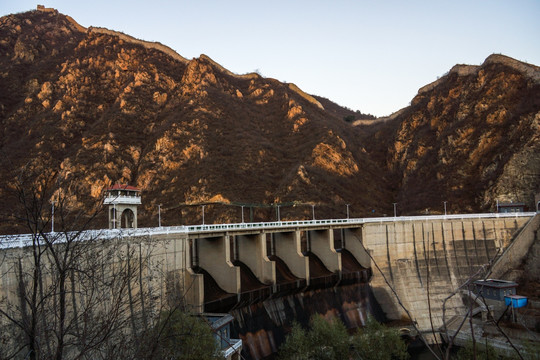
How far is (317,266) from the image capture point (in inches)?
2286

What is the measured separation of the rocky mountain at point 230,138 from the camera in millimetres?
90875

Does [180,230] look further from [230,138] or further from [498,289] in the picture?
[230,138]

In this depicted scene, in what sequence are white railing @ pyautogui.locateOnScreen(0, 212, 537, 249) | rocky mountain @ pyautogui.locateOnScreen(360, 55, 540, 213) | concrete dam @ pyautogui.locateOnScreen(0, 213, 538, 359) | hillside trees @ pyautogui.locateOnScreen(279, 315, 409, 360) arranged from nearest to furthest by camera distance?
white railing @ pyautogui.locateOnScreen(0, 212, 537, 249)
hillside trees @ pyautogui.locateOnScreen(279, 315, 409, 360)
concrete dam @ pyautogui.locateOnScreen(0, 213, 538, 359)
rocky mountain @ pyautogui.locateOnScreen(360, 55, 540, 213)

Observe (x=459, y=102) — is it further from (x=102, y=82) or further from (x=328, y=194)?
(x=102, y=82)

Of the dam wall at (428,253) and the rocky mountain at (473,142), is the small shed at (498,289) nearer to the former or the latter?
the dam wall at (428,253)

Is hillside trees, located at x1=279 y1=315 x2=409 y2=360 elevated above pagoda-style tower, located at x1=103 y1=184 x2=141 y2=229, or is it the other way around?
pagoda-style tower, located at x1=103 y1=184 x2=141 y2=229

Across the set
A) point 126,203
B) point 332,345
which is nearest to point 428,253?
point 332,345

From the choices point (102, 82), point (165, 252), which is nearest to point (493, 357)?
point (165, 252)

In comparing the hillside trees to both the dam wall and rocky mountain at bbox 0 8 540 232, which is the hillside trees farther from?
rocky mountain at bbox 0 8 540 232

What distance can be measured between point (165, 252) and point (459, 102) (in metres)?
100

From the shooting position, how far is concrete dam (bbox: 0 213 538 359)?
3934 cm

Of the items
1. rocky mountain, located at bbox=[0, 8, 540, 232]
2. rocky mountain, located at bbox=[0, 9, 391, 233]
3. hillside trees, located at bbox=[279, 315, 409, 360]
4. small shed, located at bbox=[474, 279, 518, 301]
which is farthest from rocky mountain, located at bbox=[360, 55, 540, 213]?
hillside trees, located at bbox=[279, 315, 409, 360]

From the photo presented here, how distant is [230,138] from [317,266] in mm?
60872

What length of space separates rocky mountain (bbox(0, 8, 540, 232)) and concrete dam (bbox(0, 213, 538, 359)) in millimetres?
21266
